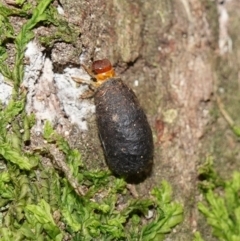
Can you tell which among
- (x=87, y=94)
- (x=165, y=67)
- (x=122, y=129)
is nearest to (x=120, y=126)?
(x=122, y=129)

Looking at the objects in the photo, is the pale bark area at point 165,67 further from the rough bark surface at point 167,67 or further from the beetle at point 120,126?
the beetle at point 120,126

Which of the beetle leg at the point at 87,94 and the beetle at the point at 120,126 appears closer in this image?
the beetle at the point at 120,126

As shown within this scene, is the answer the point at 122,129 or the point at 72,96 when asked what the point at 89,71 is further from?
the point at 122,129

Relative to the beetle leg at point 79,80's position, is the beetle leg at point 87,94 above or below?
below

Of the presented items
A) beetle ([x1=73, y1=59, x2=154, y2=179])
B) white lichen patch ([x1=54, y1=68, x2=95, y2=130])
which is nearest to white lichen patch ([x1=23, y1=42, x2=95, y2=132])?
white lichen patch ([x1=54, y1=68, x2=95, y2=130])

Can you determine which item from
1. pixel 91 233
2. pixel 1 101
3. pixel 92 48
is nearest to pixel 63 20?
pixel 92 48

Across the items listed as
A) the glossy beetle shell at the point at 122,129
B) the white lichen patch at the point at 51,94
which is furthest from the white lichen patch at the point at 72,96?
the glossy beetle shell at the point at 122,129

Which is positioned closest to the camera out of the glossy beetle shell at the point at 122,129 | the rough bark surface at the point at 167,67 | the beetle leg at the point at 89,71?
the glossy beetle shell at the point at 122,129
